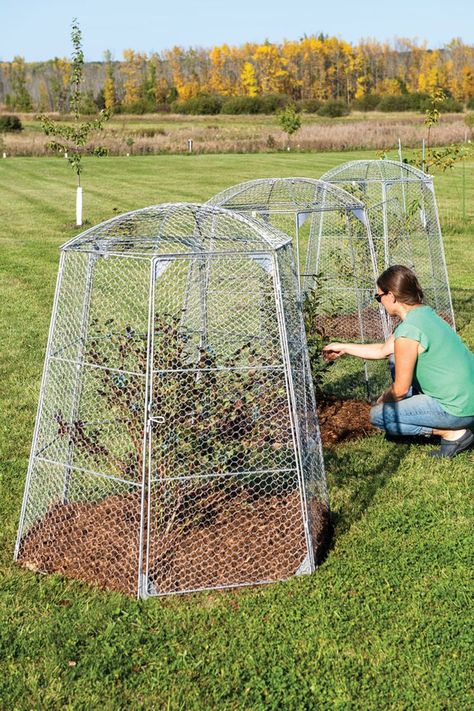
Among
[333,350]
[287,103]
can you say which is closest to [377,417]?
[333,350]

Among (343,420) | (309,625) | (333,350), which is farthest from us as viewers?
(343,420)

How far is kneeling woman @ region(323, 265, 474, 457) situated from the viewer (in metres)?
5.88

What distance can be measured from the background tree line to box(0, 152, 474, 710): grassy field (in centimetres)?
9941

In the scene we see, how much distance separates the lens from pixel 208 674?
396cm

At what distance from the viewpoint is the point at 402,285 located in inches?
231

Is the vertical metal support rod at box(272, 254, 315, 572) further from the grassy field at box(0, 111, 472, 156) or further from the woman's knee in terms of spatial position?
the grassy field at box(0, 111, 472, 156)

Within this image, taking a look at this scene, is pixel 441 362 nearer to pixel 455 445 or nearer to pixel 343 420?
pixel 455 445

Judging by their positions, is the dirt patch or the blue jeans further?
the dirt patch

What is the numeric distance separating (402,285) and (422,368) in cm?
66

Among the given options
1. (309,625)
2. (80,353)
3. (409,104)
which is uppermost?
(409,104)

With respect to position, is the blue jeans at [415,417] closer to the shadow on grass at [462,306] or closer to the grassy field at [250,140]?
the shadow on grass at [462,306]

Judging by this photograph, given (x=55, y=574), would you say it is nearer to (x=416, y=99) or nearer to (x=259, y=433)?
(x=259, y=433)

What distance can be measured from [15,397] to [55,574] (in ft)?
11.3

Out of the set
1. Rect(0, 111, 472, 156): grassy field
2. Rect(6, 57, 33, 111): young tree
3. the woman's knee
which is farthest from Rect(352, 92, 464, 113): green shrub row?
the woman's knee
